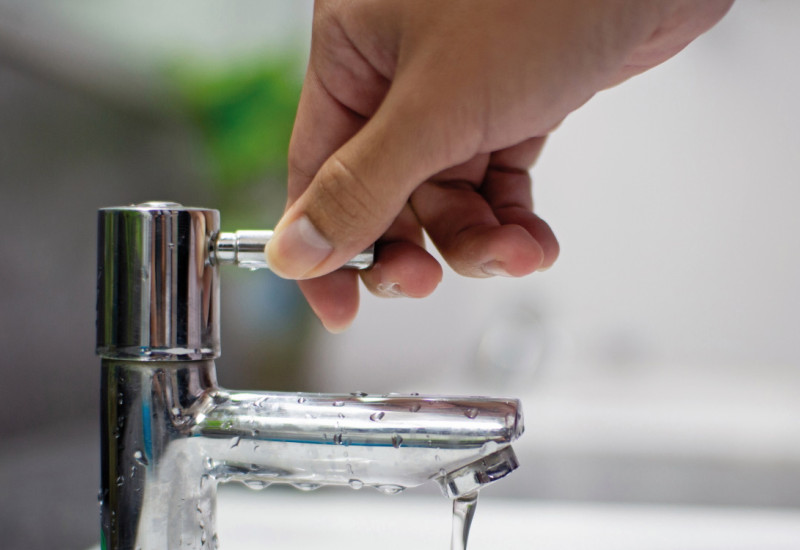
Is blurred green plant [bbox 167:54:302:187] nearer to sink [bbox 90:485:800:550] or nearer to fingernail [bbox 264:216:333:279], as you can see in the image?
sink [bbox 90:485:800:550]

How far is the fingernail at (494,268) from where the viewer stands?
42 cm

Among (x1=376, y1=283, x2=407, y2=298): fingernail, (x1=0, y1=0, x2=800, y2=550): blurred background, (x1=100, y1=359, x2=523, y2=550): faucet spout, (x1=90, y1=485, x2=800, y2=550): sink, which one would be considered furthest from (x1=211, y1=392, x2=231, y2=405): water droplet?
(x1=0, y1=0, x2=800, y2=550): blurred background

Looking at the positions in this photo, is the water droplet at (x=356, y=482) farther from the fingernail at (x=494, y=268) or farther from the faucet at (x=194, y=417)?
the fingernail at (x=494, y=268)

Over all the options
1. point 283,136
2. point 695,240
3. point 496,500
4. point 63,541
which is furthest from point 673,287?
point 63,541

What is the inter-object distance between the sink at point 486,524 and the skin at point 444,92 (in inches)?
10.5

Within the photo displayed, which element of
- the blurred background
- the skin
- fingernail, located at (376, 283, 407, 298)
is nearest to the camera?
the skin

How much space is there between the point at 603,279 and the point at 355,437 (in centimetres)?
71

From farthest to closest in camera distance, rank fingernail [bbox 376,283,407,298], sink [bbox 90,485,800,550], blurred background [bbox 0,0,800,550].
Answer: blurred background [bbox 0,0,800,550] < sink [bbox 90,485,800,550] < fingernail [bbox 376,283,407,298]

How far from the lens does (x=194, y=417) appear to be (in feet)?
1.20

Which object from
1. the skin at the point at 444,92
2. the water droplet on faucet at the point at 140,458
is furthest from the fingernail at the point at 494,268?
the water droplet on faucet at the point at 140,458

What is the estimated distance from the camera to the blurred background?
851 millimetres

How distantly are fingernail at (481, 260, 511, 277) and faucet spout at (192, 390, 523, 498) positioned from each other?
99 mm

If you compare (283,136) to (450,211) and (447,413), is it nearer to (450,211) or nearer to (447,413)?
(450,211)

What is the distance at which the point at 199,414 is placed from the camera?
1.20 feet
